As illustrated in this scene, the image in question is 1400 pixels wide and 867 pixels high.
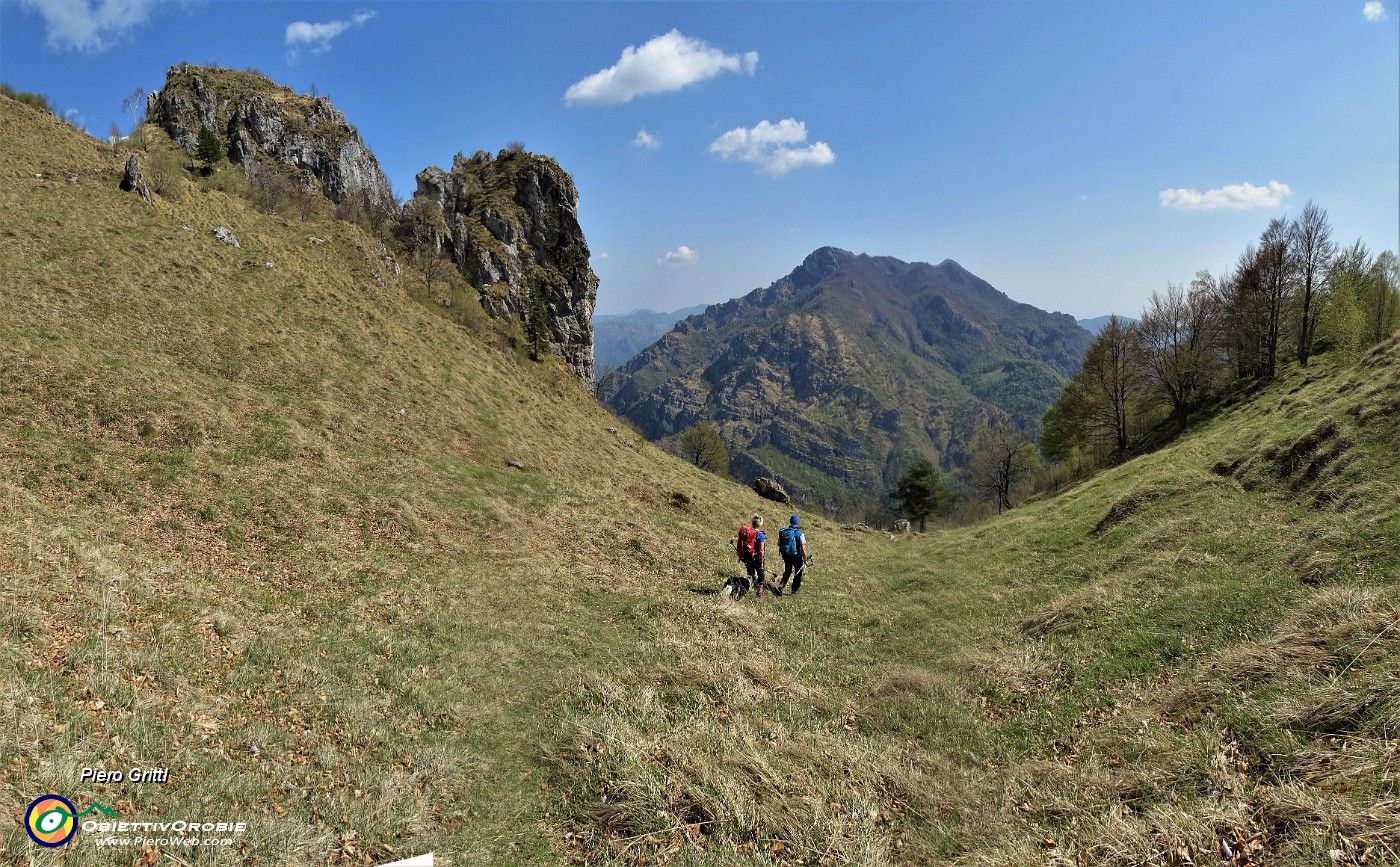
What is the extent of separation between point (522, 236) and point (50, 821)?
288 ft

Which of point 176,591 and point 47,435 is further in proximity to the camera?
point 47,435

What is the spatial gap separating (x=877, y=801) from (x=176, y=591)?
1506 centimetres

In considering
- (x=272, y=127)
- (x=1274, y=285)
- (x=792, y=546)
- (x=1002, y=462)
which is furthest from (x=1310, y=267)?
(x=272, y=127)

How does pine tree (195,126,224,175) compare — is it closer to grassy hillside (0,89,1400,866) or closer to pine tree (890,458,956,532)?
grassy hillside (0,89,1400,866)

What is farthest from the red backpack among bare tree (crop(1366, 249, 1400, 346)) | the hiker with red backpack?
bare tree (crop(1366, 249, 1400, 346))

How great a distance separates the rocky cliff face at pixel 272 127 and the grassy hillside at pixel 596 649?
52529mm

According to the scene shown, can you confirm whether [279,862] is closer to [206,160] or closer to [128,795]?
[128,795]

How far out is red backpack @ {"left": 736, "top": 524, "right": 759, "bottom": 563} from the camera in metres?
19.3

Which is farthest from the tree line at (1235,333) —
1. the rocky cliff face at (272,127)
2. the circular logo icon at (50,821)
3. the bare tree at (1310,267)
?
Answer: the rocky cliff face at (272,127)

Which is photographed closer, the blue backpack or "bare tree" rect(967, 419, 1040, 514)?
the blue backpack

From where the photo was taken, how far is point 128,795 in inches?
289

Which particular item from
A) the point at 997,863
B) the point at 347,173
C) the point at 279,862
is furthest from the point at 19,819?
the point at 347,173

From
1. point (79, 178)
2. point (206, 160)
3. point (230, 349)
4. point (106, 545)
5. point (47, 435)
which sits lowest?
point (106, 545)

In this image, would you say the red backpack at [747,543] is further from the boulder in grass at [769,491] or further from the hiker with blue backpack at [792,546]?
the boulder in grass at [769,491]
